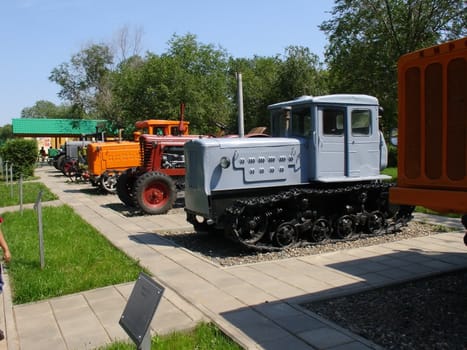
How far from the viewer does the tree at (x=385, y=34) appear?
81.4 feet

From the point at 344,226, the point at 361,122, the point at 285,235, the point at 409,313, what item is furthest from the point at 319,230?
the point at 409,313

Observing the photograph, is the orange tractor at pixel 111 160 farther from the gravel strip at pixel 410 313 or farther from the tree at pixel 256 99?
the tree at pixel 256 99

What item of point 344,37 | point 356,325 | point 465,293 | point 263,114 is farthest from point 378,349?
point 263,114

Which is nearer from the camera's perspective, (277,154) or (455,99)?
(455,99)

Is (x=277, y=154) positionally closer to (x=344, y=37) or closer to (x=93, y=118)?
(x=344, y=37)

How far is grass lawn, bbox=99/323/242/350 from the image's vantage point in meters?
4.14

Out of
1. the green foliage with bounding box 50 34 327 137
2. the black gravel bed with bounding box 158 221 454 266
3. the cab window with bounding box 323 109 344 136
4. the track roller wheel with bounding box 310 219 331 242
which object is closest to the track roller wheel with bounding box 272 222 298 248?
the black gravel bed with bounding box 158 221 454 266

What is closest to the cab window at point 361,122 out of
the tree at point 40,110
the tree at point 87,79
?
the tree at point 87,79

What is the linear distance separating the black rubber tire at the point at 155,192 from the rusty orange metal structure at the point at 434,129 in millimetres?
8334

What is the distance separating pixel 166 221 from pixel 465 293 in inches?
276

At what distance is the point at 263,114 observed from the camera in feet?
133

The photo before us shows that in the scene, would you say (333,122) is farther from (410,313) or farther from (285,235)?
(410,313)

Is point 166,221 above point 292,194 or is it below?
below

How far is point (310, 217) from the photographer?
795cm
